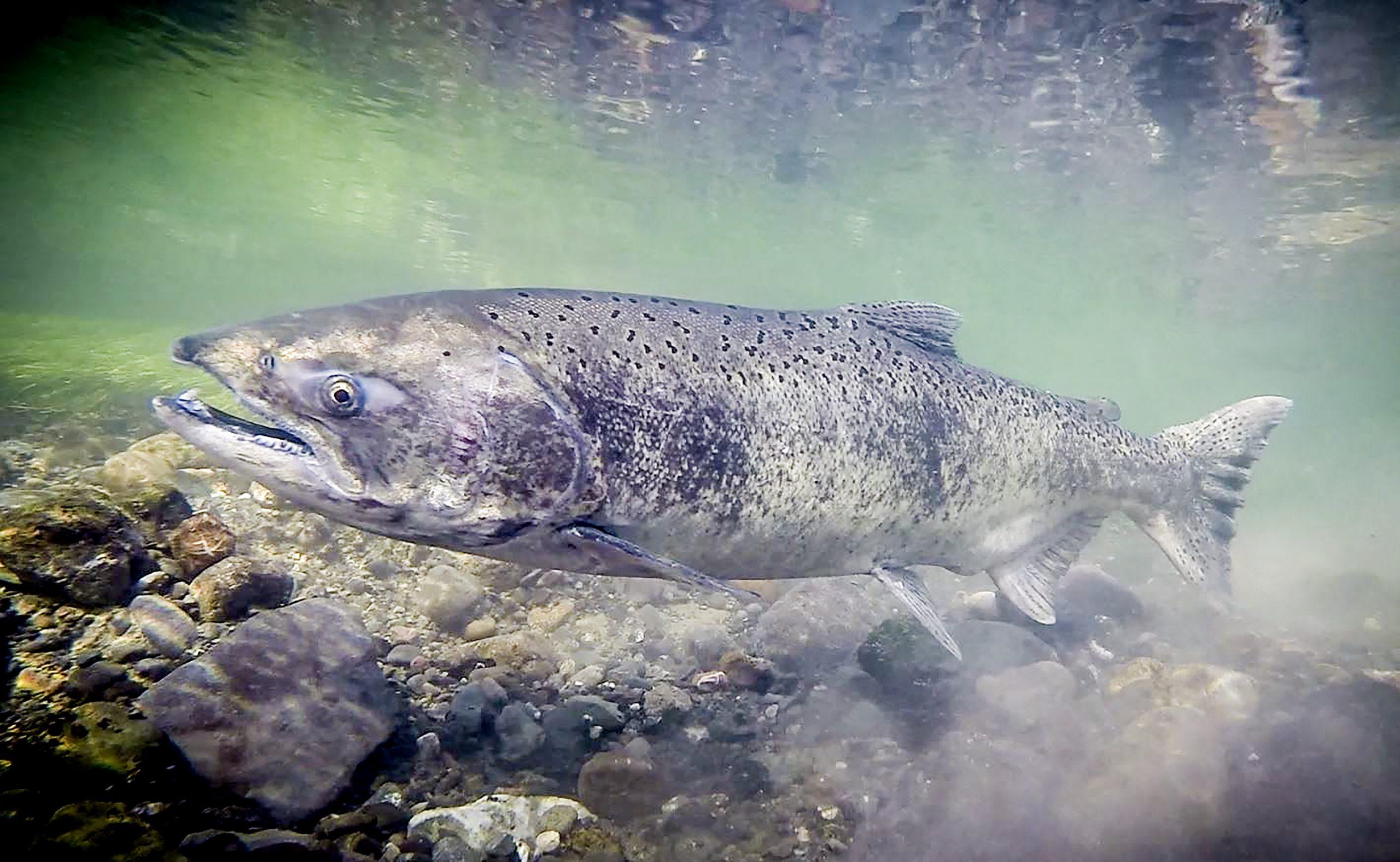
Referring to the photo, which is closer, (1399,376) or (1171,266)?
(1171,266)

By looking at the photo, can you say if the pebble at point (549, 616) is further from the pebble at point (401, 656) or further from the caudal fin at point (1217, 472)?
the caudal fin at point (1217, 472)

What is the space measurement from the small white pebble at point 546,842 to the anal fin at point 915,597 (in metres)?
2.66

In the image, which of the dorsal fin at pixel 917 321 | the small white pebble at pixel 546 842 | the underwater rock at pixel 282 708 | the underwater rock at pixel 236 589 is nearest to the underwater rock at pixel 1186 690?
the dorsal fin at pixel 917 321

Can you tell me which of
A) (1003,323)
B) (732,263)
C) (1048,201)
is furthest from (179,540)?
(1003,323)

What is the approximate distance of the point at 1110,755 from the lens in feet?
17.2

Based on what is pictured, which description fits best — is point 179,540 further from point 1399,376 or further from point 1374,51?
point 1399,376

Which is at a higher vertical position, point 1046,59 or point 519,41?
point 1046,59

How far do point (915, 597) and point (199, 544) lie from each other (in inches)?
199

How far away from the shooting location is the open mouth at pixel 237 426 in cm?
284

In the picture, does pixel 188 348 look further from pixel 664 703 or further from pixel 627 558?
pixel 664 703

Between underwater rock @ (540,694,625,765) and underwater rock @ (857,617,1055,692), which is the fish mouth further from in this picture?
underwater rock @ (857,617,1055,692)

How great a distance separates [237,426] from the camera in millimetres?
2928

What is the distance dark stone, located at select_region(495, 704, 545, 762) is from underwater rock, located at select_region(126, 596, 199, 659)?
1802mm

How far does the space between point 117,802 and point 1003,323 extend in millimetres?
68313
